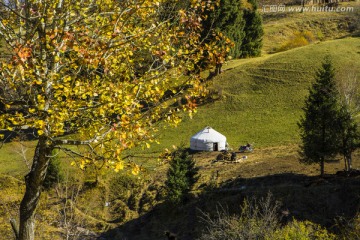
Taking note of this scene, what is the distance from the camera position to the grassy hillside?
42.6 m

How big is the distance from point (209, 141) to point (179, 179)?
12256 mm

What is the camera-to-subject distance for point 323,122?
2527 centimetres

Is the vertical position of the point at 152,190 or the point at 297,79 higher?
the point at 297,79

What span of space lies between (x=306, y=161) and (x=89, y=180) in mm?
17431

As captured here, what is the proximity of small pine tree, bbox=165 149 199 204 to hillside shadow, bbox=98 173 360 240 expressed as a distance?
85 centimetres

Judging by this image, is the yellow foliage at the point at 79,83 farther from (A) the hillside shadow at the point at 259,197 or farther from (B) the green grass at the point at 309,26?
(B) the green grass at the point at 309,26

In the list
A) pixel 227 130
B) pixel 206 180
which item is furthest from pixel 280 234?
pixel 227 130

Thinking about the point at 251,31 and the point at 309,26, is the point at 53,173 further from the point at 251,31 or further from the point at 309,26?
the point at 309,26

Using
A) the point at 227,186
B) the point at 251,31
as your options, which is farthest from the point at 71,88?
the point at 251,31

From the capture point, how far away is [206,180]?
30.0 meters

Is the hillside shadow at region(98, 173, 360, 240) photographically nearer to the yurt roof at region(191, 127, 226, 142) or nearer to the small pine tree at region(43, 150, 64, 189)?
the small pine tree at region(43, 150, 64, 189)

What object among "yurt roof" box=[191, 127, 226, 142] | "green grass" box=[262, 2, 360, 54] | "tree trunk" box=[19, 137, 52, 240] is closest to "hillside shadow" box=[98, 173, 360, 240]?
"yurt roof" box=[191, 127, 226, 142]

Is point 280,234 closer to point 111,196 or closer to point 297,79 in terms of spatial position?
point 111,196

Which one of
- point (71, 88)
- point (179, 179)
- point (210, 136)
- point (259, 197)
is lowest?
point (259, 197)
